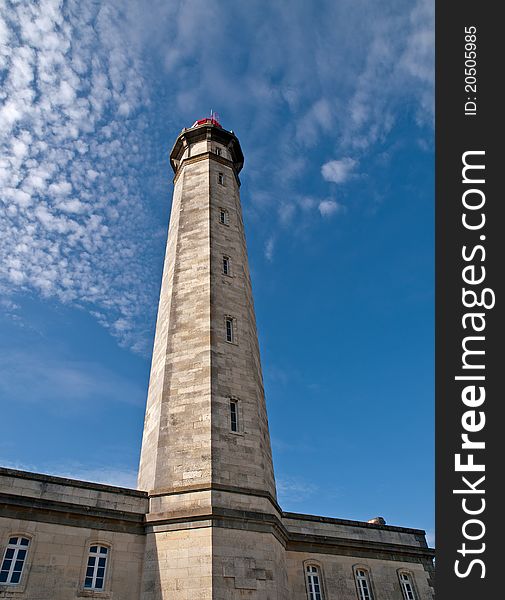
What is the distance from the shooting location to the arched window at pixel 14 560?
11.8 m

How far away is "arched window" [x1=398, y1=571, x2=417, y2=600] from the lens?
18150 mm

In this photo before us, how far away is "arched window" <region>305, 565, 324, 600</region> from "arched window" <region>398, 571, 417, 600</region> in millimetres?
3910

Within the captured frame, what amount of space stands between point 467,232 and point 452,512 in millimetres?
5574

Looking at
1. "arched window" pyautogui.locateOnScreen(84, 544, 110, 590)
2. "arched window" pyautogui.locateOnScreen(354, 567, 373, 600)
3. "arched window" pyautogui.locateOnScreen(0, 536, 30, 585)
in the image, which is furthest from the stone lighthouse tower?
"arched window" pyautogui.locateOnScreen(354, 567, 373, 600)

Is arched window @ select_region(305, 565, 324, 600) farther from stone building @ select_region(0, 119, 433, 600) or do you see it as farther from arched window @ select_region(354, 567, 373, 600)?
arched window @ select_region(354, 567, 373, 600)

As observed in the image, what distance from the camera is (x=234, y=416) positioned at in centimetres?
1616

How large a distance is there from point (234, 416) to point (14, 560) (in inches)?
288

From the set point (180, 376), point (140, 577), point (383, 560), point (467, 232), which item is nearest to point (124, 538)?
point (140, 577)

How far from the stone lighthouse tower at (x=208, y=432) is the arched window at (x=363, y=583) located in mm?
4189

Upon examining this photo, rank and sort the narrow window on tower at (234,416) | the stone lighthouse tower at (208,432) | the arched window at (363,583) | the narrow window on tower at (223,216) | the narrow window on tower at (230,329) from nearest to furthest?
the stone lighthouse tower at (208,432) → the narrow window on tower at (234,416) → the arched window at (363,583) → the narrow window on tower at (230,329) → the narrow window on tower at (223,216)

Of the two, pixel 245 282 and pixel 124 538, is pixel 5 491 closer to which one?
pixel 124 538

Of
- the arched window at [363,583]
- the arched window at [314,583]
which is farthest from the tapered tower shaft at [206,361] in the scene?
the arched window at [363,583]

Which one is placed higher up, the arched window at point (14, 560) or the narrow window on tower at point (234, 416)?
the narrow window on tower at point (234, 416)

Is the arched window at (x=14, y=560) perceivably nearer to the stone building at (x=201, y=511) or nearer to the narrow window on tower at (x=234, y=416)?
the stone building at (x=201, y=511)
